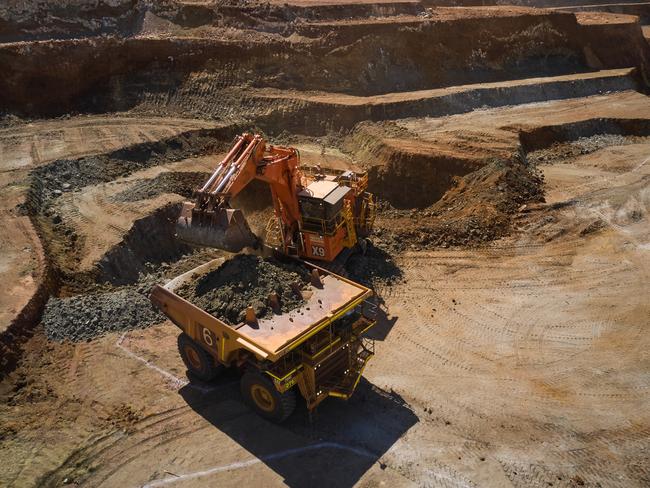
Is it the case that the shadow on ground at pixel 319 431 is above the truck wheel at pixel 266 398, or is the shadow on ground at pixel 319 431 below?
below

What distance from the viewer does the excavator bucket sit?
10.3 meters

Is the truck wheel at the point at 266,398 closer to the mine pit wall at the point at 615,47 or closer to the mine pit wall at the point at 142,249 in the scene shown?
the mine pit wall at the point at 142,249

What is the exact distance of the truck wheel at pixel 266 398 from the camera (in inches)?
361

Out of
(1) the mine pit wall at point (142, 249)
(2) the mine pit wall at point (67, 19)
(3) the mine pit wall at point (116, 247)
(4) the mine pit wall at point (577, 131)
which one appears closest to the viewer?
(3) the mine pit wall at point (116, 247)

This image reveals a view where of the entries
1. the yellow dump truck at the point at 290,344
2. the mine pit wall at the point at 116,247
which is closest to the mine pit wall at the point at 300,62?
the mine pit wall at the point at 116,247

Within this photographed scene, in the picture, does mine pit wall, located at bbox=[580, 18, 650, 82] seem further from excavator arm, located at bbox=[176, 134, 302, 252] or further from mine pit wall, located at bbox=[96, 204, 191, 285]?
mine pit wall, located at bbox=[96, 204, 191, 285]

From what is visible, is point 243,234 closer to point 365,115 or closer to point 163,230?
point 163,230

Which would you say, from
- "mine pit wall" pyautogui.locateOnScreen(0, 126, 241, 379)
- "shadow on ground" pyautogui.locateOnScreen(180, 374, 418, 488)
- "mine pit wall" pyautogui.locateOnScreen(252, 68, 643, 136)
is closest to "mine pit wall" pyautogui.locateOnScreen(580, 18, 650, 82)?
"mine pit wall" pyautogui.locateOnScreen(252, 68, 643, 136)

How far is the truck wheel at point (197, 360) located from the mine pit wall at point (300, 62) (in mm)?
13841

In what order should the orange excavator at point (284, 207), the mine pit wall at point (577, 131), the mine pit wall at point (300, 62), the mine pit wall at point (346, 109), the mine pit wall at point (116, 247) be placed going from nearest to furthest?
the orange excavator at point (284, 207) → the mine pit wall at point (116, 247) → the mine pit wall at point (577, 131) → the mine pit wall at point (346, 109) → the mine pit wall at point (300, 62)

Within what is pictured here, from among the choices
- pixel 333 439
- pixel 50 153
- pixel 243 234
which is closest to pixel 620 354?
pixel 333 439

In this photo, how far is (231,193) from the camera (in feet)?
34.5

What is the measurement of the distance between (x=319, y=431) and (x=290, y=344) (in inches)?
77.1

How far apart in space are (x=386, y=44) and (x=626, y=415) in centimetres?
1984
